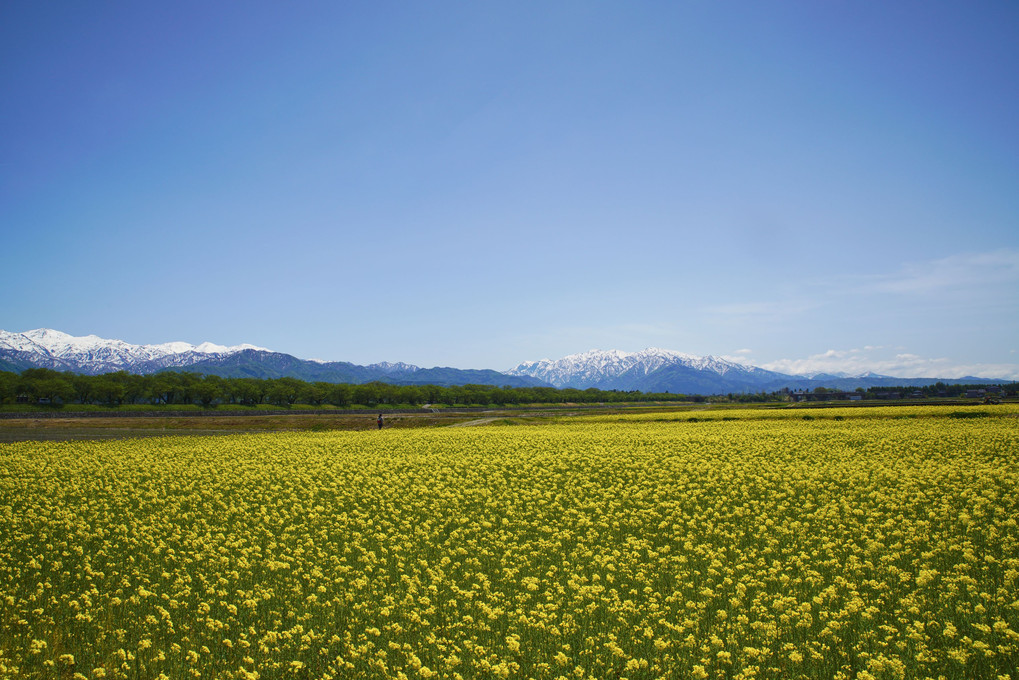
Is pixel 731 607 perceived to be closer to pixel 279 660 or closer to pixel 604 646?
pixel 604 646

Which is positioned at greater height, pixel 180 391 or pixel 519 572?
pixel 180 391

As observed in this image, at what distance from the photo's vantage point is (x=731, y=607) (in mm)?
9523

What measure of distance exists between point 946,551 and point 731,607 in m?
6.14

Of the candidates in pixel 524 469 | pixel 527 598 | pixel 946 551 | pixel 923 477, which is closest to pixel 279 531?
pixel 527 598

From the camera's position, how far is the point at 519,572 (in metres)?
11.5

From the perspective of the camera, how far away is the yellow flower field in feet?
26.7

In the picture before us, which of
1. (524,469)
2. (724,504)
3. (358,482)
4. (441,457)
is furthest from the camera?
(441,457)

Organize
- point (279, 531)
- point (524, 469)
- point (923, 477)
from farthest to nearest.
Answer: point (524, 469)
point (923, 477)
point (279, 531)

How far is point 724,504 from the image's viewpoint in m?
16.3

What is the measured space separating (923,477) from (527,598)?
16.9 m

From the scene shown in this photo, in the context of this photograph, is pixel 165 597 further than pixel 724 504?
No

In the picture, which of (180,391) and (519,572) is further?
(180,391)

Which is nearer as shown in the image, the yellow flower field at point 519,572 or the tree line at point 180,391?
the yellow flower field at point 519,572

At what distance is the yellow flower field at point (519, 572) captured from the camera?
8.13 meters
